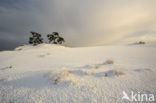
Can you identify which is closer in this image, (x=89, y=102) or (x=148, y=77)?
(x=89, y=102)

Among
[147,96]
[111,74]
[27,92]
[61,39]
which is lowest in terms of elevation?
[147,96]

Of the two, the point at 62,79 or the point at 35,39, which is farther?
the point at 35,39

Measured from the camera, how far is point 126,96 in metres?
1.50

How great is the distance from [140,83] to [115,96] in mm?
1058

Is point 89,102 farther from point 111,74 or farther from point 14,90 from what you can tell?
point 14,90

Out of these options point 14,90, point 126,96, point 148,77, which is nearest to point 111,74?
point 126,96

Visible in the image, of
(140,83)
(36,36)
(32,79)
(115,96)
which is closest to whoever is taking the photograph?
(115,96)

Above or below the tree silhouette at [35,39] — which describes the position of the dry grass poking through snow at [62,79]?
below

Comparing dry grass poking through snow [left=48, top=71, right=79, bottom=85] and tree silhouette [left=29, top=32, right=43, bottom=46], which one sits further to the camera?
tree silhouette [left=29, top=32, right=43, bottom=46]

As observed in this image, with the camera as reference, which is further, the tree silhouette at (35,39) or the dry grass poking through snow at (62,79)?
the tree silhouette at (35,39)

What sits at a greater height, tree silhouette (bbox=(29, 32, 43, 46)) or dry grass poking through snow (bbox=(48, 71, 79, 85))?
tree silhouette (bbox=(29, 32, 43, 46))

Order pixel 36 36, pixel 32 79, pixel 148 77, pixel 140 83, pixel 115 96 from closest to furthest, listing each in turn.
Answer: pixel 115 96 < pixel 140 83 < pixel 148 77 < pixel 32 79 < pixel 36 36

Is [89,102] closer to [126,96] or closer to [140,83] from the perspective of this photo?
[126,96]

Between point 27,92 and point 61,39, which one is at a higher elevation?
point 61,39
